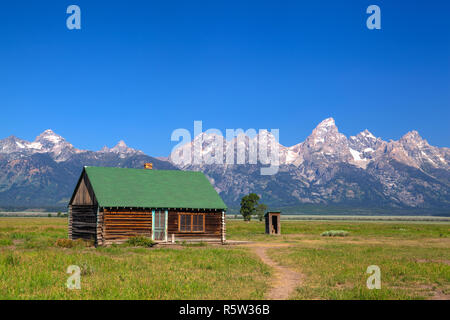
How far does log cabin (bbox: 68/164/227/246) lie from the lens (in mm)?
40438

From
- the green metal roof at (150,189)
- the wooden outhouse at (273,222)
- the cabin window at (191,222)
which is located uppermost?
the green metal roof at (150,189)

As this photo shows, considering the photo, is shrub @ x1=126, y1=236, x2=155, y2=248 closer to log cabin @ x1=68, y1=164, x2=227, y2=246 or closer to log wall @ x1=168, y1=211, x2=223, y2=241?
log cabin @ x1=68, y1=164, x2=227, y2=246

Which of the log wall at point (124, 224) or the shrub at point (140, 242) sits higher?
the log wall at point (124, 224)

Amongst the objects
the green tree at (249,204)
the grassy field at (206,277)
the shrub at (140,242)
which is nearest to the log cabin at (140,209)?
the shrub at (140,242)

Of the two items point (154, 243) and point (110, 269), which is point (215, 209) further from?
point (110, 269)

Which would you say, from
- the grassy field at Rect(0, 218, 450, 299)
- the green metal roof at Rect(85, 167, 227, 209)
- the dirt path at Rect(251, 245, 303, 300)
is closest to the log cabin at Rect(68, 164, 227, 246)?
the green metal roof at Rect(85, 167, 227, 209)

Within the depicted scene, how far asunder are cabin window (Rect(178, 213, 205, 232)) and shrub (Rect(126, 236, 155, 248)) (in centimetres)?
471

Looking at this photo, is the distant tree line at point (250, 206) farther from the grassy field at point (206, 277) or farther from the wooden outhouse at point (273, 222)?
the grassy field at point (206, 277)

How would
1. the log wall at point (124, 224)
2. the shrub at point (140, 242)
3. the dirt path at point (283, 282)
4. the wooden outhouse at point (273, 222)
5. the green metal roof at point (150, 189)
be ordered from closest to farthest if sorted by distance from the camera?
the dirt path at point (283, 282) < the shrub at point (140, 242) < the log wall at point (124, 224) < the green metal roof at point (150, 189) < the wooden outhouse at point (273, 222)

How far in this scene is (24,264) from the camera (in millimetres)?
23641

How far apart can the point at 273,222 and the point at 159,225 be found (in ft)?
87.1

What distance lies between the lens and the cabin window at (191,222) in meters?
43.6

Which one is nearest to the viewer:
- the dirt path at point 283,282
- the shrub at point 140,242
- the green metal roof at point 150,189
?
the dirt path at point 283,282

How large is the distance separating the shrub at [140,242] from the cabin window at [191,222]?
15.4 ft
